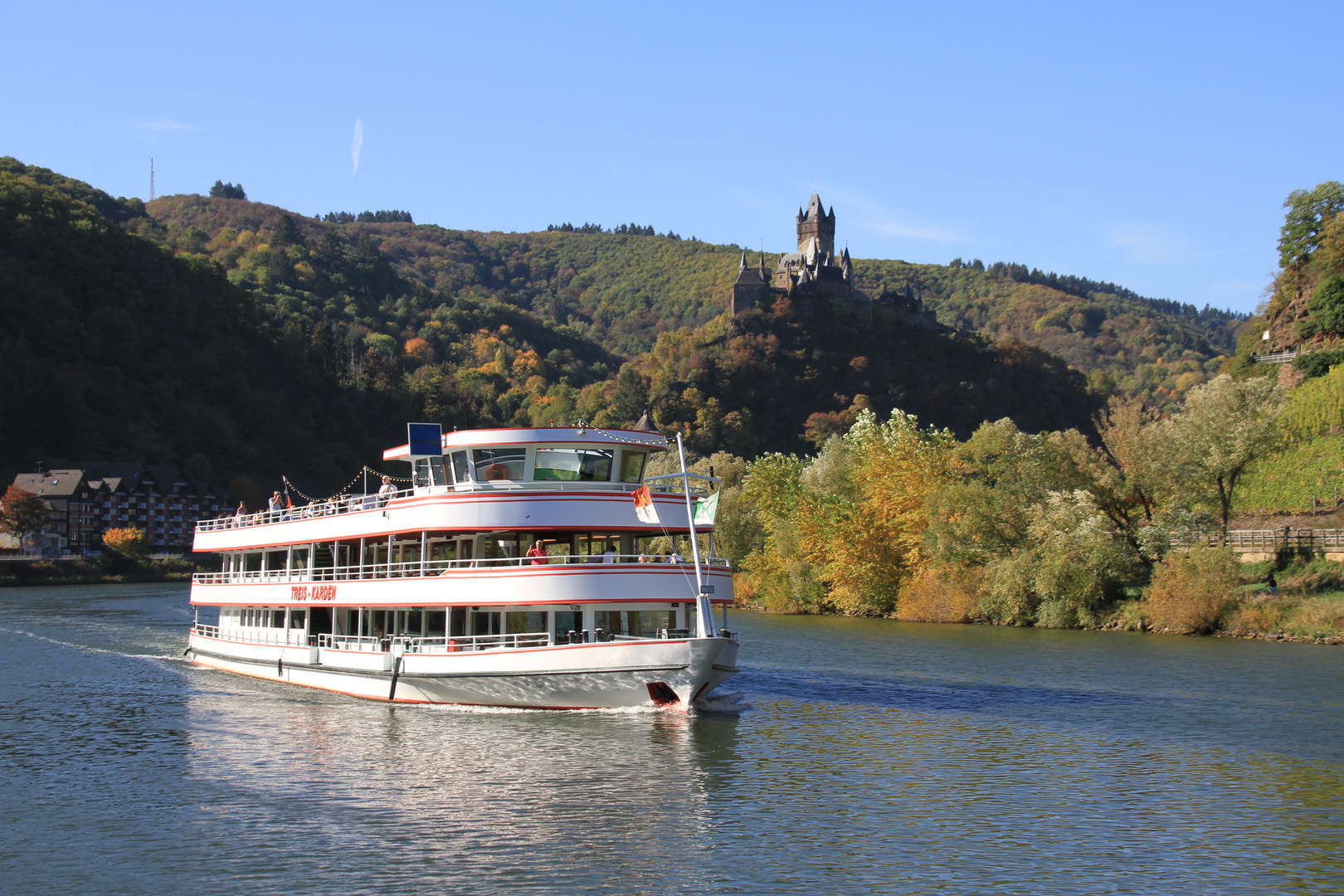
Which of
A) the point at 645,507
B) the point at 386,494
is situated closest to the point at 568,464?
the point at 645,507

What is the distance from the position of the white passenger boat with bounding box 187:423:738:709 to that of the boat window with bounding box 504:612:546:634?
0.04 meters

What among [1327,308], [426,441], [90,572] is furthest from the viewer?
[90,572]

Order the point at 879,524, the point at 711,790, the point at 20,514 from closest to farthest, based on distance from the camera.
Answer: the point at 711,790
the point at 879,524
the point at 20,514

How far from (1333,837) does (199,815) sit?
65.3 ft

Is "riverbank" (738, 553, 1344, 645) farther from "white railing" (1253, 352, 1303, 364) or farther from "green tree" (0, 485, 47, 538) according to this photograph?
"green tree" (0, 485, 47, 538)

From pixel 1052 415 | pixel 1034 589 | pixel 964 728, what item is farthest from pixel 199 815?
pixel 1052 415

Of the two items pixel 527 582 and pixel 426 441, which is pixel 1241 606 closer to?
pixel 527 582

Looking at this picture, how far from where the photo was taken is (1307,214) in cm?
8781

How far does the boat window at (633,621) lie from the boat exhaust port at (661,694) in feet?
7.22

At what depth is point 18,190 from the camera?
477 feet

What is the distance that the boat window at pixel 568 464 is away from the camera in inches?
1190

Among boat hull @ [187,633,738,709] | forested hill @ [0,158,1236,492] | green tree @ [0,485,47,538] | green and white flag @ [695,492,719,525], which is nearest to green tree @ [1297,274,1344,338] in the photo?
green and white flag @ [695,492,719,525]

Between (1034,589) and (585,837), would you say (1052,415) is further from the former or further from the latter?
(585,837)

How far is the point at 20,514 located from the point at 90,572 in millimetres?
10458
